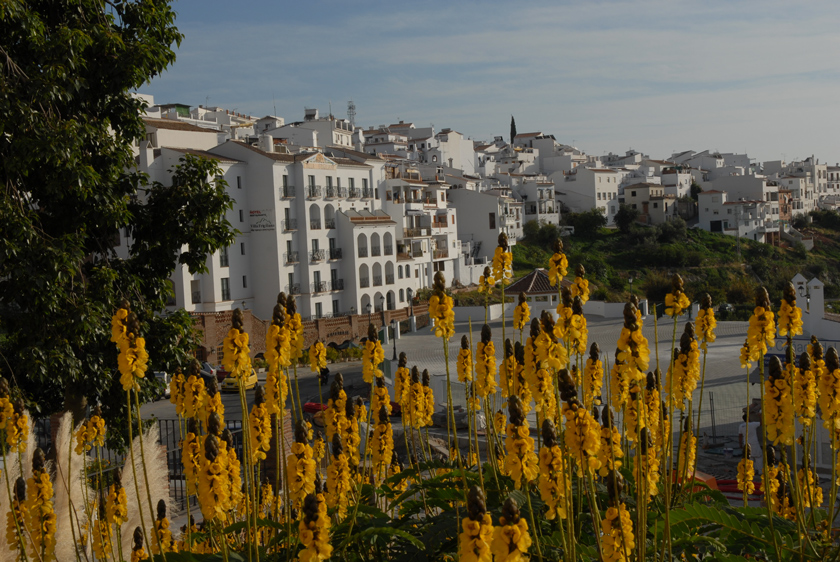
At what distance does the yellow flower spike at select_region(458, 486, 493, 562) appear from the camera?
186 cm

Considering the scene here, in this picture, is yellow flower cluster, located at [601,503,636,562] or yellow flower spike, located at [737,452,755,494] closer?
yellow flower cluster, located at [601,503,636,562]

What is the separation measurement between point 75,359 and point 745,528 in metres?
5.61

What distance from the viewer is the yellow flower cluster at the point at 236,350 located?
9.93 ft

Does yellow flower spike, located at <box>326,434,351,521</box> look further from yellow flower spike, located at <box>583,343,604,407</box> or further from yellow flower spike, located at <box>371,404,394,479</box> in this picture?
yellow flower spike, located at <box>583,343,604,407</box>

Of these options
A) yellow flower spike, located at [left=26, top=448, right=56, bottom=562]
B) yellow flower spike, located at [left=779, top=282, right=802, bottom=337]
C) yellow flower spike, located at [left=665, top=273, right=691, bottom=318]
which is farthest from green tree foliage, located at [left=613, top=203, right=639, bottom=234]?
yellow flower spike, located at [left=26, top=448, right=56, bottom=562]

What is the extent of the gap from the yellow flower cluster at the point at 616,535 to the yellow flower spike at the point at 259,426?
1.51 metres

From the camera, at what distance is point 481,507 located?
1877 millimetres

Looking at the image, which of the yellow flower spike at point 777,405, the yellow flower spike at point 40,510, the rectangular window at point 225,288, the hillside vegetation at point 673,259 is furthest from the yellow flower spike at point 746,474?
the hillside vegetation at point 673,259

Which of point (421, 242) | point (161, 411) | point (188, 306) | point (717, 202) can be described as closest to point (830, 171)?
point (717, 202)

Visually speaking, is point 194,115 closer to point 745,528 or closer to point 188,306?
point 188,306

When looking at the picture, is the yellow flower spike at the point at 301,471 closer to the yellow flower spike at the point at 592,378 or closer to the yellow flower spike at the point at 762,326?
the yellow flower spike at the point at 592,378

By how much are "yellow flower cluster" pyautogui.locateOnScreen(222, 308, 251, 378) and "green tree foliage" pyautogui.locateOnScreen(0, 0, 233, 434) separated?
4045 mm

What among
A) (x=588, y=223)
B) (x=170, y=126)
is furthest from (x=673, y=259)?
(x=170, y=126)

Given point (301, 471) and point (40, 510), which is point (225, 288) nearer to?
point (40, 510)
